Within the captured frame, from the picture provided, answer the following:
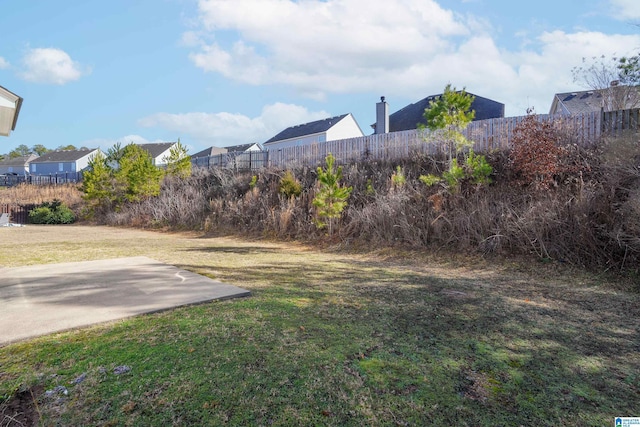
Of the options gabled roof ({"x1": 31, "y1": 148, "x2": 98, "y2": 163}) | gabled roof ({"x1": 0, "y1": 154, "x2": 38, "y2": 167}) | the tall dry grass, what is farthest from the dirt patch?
gabled roof ({"x1": 0, "y1": 154, "x2": 38, "y2": 167})

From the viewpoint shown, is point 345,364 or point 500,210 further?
point 500,210

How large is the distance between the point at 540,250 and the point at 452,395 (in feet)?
17.1

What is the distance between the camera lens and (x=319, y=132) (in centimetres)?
3353

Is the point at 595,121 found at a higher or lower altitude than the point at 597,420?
higher

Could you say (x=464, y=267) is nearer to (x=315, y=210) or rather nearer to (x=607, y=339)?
(x=607, y=339)

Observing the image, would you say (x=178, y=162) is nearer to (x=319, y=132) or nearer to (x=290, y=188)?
(x=290, y=188)

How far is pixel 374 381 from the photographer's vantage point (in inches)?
79.1

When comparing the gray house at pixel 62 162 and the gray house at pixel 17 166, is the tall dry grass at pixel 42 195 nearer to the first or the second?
the gray house at pixel 62 162

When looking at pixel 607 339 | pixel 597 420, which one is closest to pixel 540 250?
pixel 607 339

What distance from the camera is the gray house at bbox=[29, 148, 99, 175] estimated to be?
48125 millimetres

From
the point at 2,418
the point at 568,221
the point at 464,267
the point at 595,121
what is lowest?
the point at 464,267

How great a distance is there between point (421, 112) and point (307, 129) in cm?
1425

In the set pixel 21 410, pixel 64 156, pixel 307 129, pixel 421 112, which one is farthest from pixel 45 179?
pixel 21 410

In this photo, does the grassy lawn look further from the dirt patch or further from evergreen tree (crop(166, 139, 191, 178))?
evergreen tree (crop(166, 139, 191, 178))
